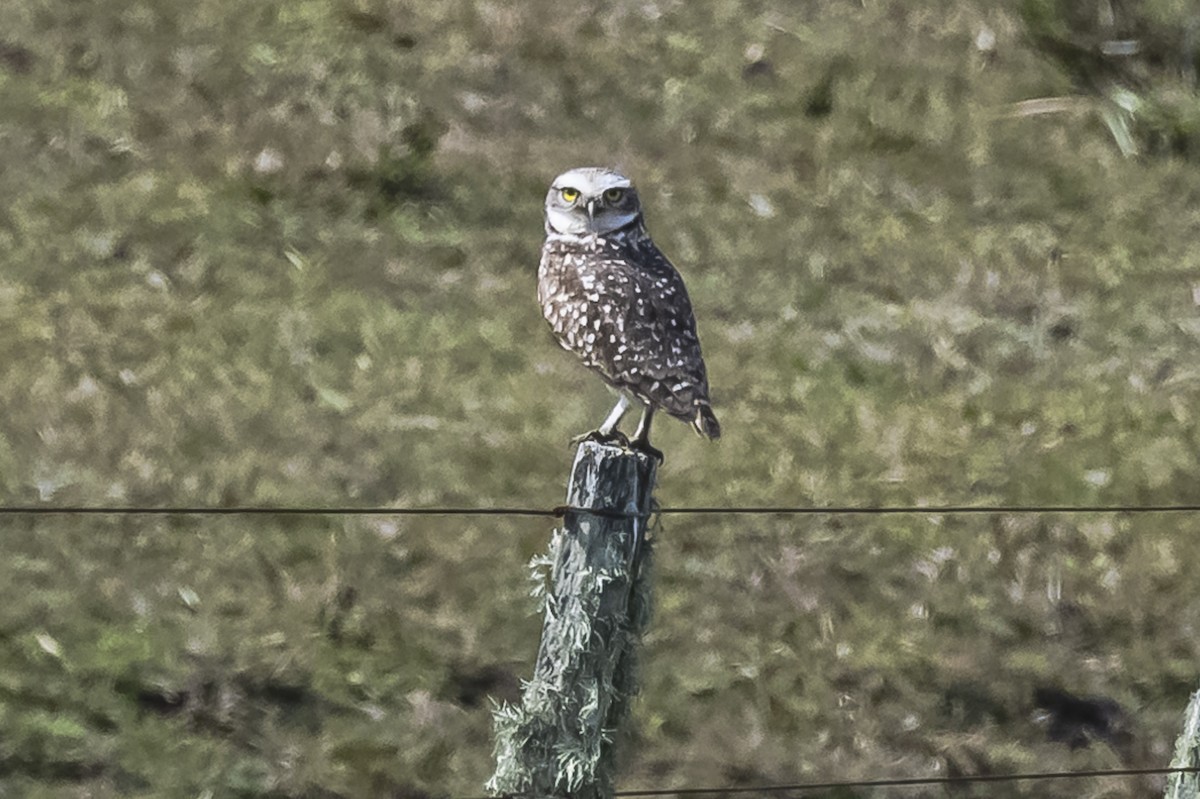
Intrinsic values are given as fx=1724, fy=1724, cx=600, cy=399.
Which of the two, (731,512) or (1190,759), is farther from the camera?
(1190,759)

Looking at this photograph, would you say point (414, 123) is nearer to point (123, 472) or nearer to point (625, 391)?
point (123, 472)

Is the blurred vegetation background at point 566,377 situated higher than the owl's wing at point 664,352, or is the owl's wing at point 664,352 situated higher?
the owl's wing at point 664,352

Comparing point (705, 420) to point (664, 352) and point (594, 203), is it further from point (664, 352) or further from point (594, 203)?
point (594, 203)

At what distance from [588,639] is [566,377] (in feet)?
16.7

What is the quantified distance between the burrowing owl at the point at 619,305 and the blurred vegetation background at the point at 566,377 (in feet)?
A: 6.18

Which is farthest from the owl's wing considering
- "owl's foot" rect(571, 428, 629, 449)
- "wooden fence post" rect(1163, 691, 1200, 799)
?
"wooden fence post" rect(1163, 691, 1200, 799)

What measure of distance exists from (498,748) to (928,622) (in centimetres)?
373

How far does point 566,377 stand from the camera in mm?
8641

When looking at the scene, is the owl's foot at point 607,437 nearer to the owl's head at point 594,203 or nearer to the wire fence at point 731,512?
the wire fence at point 731,512

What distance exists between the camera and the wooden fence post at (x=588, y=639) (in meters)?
3.55

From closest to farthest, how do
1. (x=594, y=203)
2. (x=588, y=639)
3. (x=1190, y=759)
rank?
(x=588, y=639), (x=1190, y=759), (x=594, y=203)

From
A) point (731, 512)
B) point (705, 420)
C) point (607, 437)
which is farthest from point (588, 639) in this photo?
point (705, 420)

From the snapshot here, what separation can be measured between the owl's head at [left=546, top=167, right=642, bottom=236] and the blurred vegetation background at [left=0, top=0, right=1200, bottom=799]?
195cm

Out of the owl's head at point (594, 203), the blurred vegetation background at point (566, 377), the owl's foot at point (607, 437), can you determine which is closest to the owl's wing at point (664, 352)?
the owl's foot at point (607, 437)
